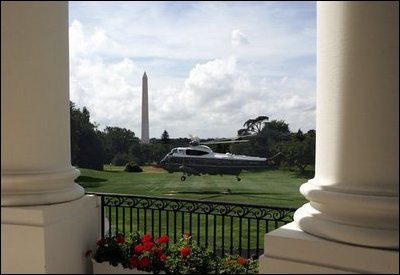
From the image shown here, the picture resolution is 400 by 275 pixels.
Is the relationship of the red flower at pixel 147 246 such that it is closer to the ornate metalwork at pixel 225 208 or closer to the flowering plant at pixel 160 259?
the flowering plant at pixel 160 259

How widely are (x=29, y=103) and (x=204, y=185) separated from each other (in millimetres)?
83958

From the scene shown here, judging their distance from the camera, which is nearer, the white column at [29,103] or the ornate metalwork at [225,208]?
the white column at [29,103]

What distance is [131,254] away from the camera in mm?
7453

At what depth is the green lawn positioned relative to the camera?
78688 millimetres

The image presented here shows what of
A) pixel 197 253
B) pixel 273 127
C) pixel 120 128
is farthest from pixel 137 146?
pixel 197 253

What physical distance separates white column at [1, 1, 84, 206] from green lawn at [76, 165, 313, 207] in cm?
6750

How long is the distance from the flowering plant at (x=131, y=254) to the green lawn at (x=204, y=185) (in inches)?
2609

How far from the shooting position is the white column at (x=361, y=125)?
508 centimetres

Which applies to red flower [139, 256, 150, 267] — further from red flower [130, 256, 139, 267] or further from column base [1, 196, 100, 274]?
column base [1, 196, 100, 274]

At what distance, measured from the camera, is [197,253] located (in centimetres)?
773

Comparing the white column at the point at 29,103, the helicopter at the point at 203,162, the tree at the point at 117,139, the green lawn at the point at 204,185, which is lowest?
the green lawn at the point at 204,185

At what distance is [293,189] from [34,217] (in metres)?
86.1

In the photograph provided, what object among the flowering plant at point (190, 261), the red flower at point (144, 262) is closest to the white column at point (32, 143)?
the red flower at point (144, 262)

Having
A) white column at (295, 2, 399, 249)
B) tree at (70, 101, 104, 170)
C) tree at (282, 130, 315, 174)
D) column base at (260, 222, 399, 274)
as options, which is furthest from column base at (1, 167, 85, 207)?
tree at (282, 130, 315, 174)
